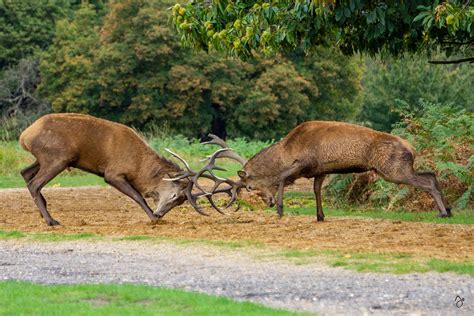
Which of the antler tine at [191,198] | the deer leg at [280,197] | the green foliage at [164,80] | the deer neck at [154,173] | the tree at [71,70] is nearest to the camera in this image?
the antler tine at [191,198]

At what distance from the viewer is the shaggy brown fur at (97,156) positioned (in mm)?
18922

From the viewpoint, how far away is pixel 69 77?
193ft

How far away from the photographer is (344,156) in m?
18.4

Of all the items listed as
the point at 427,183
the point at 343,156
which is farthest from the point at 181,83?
the point at 427,183

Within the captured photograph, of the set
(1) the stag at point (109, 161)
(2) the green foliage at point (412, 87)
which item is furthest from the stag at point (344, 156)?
(2) the green foliage at point (412, 87)

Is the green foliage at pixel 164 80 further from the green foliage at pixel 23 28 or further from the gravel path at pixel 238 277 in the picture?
the gravel path at pixel 238 277

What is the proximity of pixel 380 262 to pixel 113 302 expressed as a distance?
140 inches

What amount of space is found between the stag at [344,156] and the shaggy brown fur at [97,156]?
183 cm

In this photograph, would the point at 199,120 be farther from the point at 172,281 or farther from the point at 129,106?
the point at 172,281

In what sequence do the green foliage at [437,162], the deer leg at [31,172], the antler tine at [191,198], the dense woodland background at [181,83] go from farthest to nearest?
the dense woodland background at [181,83]
the green foliage at [437,162]
the deer leg at [31,172]
the antler tine at [191,198]

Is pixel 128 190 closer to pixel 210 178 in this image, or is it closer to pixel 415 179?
pixel 210 178

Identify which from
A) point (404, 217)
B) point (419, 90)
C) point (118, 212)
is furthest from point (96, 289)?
point (419, 90)

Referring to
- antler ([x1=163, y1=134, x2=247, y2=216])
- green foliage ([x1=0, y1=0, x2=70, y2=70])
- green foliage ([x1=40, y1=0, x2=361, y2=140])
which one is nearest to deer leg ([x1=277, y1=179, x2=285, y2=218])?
antler ([x1=163, y1=134, x2=247, y2=216])

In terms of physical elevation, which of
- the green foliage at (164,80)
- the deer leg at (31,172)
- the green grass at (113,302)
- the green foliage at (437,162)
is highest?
the green grass at (113,302)
